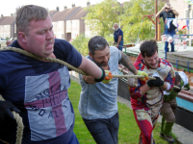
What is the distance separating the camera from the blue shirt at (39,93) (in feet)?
6.59

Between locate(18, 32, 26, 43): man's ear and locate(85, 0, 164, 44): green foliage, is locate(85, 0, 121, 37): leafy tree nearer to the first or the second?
locate(85, 0, 164, 44): green foliage

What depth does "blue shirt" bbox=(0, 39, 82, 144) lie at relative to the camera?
201 centimetres

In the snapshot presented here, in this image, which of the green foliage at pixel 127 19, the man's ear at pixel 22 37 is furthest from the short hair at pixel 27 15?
the green foliage at pixel 127 19

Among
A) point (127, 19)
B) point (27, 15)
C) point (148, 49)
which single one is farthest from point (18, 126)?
point (127, 19)

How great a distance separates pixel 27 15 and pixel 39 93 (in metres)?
0.55

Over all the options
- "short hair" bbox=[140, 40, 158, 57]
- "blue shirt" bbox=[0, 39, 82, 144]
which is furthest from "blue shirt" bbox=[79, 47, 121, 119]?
"blue shirt" bbox=[0, 39, 82, 144]

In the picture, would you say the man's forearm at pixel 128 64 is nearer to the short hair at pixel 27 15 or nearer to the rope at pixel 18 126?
the short hair at pixel 27 15

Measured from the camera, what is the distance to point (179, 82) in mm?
4727

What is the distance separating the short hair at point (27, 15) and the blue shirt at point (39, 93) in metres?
0.20

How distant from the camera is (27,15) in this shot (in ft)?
6.41

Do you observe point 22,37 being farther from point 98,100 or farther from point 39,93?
point 98,100

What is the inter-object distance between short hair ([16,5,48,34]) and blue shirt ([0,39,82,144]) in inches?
7.8

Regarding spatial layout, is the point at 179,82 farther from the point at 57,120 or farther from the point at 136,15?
the point at 136,15

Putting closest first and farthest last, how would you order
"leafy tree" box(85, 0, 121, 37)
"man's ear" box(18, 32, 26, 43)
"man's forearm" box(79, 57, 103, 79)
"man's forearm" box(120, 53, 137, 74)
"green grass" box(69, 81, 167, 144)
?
1. "man's ear" box(18, 32, 26, 43)
2. "man's forearm" box(79, 57, 103, 79)
3. "man's forearm" box(120, 53, 137, 74)
4. "green grass" box(69, 81, 167, 144)
5. "leafy tree" box(85, 0, 121, 37)
